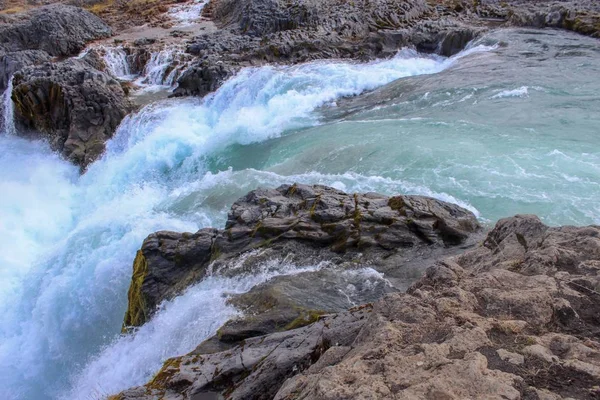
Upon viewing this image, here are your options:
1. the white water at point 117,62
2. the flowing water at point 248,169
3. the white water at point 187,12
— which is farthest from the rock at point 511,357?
the white water at point 187,12

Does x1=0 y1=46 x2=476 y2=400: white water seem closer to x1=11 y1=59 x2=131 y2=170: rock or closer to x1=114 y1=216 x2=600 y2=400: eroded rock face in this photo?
x1=11 y1=59 x2=131 y2=170: rock

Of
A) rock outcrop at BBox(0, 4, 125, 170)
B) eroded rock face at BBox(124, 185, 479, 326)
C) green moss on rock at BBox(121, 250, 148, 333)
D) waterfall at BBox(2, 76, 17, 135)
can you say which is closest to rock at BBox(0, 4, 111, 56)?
waterfall at BBox(2, 76, 17, 135)

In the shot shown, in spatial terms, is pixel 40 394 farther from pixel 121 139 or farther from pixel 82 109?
pixel 82 109

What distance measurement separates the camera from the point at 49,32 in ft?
100

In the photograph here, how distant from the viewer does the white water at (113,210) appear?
10352 mm

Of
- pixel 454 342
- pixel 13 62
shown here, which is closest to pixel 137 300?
pixel 454 342

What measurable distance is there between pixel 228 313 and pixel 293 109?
1345cm

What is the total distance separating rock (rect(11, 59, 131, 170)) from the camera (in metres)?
20.5

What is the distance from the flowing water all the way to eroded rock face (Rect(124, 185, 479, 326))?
0.62 m

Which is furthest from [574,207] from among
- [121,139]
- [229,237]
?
[121,139]

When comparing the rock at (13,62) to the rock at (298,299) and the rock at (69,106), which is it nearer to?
the rock at (69,106)

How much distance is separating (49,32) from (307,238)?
29.9 metres

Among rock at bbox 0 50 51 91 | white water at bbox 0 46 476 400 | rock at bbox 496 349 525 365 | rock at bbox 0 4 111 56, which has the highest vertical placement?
rock at bbox 0 4 111 56

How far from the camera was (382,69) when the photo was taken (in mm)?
22062
